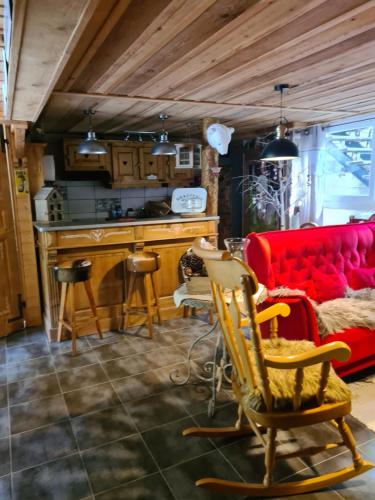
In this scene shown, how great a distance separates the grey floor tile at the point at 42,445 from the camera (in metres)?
1.93

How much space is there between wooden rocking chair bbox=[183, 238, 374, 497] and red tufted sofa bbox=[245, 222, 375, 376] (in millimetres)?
556

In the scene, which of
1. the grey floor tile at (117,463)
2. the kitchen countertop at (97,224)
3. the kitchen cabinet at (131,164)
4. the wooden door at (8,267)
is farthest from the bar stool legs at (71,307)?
the kitchen cabinet at (131,164)

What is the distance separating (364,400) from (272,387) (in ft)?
3.78

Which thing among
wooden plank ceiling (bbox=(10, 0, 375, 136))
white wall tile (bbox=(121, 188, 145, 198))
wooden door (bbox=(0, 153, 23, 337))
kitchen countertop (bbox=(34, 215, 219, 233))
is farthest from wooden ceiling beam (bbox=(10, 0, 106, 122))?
white wall tile (bbox=(121, 188, 145, 198))

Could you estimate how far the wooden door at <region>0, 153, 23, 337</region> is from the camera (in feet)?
11.6

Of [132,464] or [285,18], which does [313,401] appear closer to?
[132,464]

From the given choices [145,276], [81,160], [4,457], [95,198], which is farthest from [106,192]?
[4,457]

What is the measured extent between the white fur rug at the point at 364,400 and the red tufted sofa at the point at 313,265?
0.11 meters

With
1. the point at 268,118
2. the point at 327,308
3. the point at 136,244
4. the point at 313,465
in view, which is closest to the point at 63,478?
the point at 313,465

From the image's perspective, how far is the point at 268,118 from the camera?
438cm

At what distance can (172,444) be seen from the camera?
6.63 feet

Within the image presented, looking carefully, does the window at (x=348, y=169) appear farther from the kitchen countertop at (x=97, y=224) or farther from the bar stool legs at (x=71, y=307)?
the bar stool legs at (x=71, y=307)

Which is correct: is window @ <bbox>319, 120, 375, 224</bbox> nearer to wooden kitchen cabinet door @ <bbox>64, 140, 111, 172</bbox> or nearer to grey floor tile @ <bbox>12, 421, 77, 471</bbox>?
wooden kitchen cabinet door @ <bbox>64, 140, 111, 172</bbox>

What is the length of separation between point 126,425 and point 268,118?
3.68 meters
